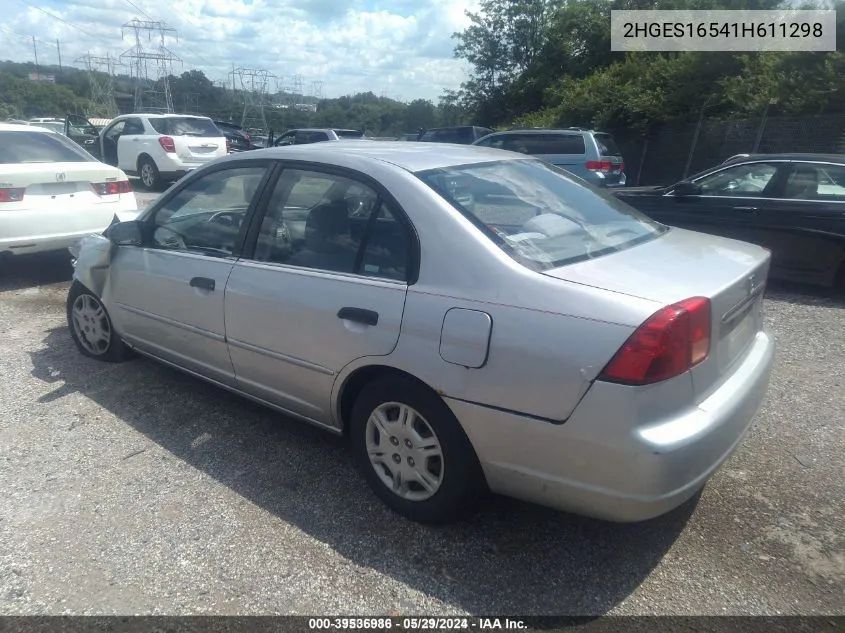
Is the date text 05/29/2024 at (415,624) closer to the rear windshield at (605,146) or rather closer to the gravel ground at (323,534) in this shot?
the gravel ground at (323,534)

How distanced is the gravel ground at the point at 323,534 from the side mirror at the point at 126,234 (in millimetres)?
1037

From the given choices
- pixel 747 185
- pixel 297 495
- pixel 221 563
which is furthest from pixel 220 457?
pixel 747 185

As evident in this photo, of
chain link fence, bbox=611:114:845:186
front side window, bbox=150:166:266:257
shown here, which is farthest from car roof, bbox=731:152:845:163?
chain link fence, bbox=611:114:845:186

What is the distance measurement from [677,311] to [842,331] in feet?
13.9

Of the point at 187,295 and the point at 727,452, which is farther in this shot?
the point at 187,295

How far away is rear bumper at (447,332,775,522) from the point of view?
2283 mm

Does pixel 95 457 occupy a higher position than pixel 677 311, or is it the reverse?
pixel 677 311

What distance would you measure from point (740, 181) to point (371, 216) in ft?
18.8

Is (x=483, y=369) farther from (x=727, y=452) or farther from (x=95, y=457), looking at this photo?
(x=95, y=457)

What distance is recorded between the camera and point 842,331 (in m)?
5.61

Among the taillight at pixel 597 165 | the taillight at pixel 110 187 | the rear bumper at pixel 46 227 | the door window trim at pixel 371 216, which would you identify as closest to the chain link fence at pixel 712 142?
the taillight at pixel 597 165

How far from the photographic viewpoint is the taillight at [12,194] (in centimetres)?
633

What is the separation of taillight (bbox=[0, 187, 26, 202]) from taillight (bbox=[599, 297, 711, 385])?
6270 mm

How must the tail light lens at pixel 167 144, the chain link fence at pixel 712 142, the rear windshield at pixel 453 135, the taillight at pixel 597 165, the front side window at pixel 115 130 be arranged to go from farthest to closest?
the rear windshield at pixel 453 135 → the front side window at pixel 115 130 → the tail light lens at pixel 167 144 → the chain link fence at pixel 712 142 → the taillight at pixel 597 165
